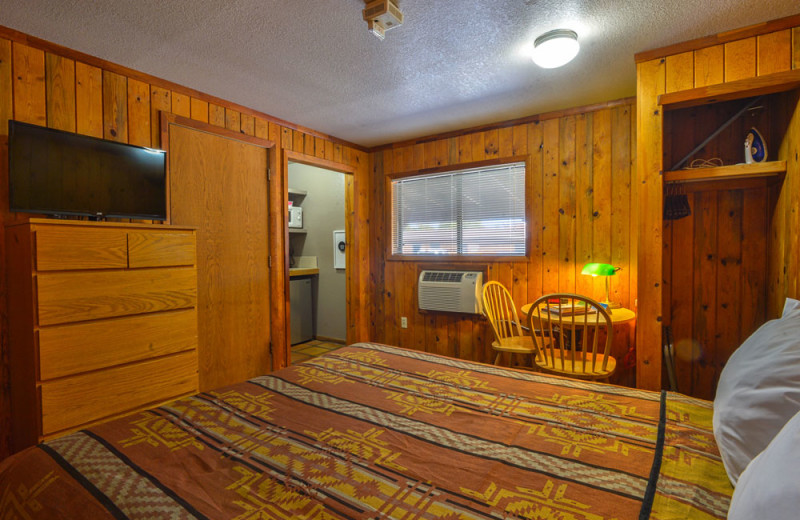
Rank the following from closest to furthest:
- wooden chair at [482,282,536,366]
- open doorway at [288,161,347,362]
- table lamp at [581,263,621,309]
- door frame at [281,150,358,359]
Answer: table lamp at [581,263,621,309], wooden chair at [482,282,536,366], door frame at [281,150,358,359], open doorway at [288,161,347,362]

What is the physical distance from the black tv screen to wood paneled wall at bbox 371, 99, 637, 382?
238 cm

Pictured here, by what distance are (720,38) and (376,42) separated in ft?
6.14

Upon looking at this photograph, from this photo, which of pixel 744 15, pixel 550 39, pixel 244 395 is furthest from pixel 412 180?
pixel 244 395

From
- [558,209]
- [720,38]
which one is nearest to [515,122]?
[558,209]

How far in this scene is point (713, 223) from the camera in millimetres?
2525

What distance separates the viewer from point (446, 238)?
3791 millimetres

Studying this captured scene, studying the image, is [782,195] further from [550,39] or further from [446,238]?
[446,238]

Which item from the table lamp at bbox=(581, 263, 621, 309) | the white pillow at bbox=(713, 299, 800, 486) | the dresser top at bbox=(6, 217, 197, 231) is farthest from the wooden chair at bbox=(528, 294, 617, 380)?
the dresser top at bbox=(6, 217, 197, 231)

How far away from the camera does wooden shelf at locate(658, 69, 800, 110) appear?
1897 millimetres

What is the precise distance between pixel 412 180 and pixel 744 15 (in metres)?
2.69

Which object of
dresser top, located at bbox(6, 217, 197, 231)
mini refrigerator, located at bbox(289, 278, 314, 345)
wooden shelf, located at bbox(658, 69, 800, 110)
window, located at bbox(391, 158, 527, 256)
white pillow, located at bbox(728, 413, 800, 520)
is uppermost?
wooden shelf, located at bbox(658, 69, 800, 110)

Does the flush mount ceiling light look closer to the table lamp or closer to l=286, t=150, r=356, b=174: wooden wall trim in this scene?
the table lamp

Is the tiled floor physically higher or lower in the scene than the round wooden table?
lower

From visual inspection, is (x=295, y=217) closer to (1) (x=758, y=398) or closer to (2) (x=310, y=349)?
(2) (x=310, y=349)
